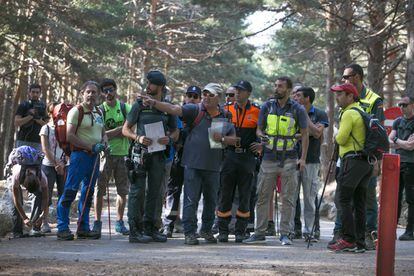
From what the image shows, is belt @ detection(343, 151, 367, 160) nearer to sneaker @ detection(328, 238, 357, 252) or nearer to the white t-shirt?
sneaker @ detection(328, 238, 357, 252)

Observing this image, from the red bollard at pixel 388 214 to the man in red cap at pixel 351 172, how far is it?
2.97m

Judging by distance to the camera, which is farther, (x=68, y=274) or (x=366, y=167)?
(x=366, y=167)

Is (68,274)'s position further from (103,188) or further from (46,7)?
(46,7)

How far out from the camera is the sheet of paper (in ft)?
32.8

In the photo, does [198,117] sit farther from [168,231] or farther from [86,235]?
[86,235]

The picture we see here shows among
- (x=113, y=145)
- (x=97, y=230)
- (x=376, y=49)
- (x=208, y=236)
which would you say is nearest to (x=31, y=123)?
(x=113, y=145)

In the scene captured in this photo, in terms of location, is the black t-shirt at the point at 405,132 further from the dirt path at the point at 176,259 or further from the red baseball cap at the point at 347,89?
the red baseball cap at the point at 347,89

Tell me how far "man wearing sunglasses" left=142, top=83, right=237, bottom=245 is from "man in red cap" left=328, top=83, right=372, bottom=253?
1.63 m

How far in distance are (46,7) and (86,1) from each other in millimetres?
3153

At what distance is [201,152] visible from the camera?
9.96m

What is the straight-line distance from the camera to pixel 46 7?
22484 mm

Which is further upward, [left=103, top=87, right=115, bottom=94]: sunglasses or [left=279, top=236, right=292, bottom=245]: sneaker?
[left=103, top=87, right=115, bottom=94]: sunglasses

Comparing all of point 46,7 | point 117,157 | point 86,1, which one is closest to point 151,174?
point 117,157

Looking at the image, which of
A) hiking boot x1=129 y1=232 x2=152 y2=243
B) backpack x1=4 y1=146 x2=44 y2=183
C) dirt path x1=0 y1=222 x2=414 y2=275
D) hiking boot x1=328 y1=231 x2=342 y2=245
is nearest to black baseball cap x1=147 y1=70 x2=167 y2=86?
hiking boot x1=129 y1=232 x2=152 y2=243
